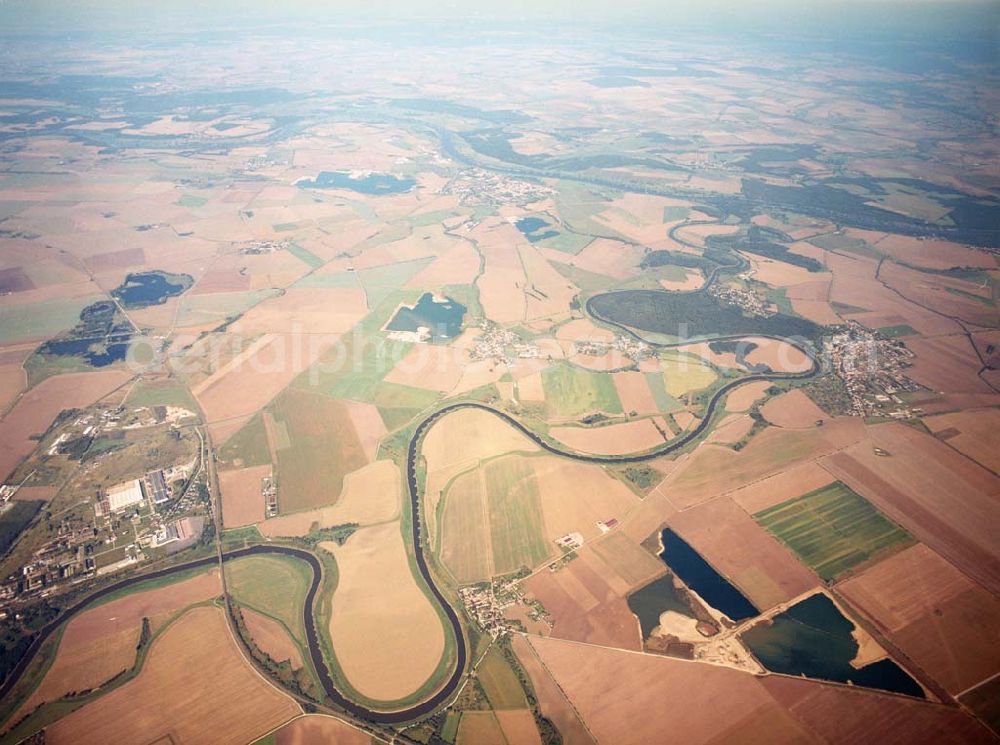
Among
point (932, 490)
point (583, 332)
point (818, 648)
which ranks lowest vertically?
point (818, 648)

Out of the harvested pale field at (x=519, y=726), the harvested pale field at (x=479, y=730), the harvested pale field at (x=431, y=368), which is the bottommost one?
the harvested pale field at (x=479, y=730)


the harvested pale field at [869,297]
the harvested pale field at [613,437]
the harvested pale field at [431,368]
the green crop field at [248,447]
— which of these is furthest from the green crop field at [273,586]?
the harvested pale field at [869,297]

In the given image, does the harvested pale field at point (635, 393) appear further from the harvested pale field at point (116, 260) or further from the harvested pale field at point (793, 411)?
the harvested pale field at point (116, 260)

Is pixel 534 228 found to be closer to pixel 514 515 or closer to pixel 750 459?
pixel 750 459

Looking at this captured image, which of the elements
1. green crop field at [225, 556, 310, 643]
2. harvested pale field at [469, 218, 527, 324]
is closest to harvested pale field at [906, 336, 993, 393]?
harvested pale field at [469, 218, 527, 324]

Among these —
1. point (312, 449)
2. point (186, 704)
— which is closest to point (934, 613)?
point (186, 704)

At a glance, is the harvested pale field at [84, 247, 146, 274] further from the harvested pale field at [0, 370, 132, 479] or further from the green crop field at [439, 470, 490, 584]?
the green crop field at [439, 470, 490, 584]
